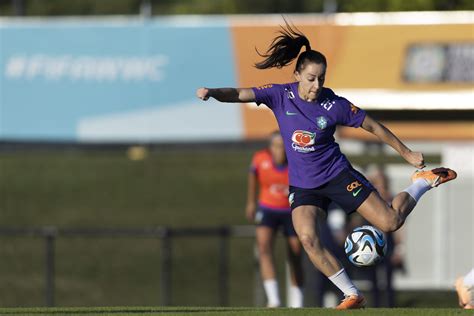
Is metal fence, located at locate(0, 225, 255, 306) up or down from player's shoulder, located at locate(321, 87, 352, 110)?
down

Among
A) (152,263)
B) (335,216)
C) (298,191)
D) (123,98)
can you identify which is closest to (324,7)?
(123,98)

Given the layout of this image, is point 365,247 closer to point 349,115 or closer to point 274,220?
point 349,115

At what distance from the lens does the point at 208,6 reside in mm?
27797

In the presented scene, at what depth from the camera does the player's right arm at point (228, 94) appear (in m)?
9.93

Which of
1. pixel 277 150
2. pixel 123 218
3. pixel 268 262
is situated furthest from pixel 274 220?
pixel 123 218

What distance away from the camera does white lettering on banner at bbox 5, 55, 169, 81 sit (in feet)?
88.2

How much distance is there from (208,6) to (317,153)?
1775 cm

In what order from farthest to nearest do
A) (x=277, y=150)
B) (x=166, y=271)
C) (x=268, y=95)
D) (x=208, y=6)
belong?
(x=208, y=6), (x=166, y=271), (x=277, y=150), (x=268, y=95)

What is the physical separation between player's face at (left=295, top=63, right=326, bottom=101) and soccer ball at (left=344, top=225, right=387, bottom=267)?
3.75 feet

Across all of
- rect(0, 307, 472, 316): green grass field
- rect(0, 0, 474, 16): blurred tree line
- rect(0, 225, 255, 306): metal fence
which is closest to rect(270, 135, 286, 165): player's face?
rect(0, 225, 255, 306): metal fence

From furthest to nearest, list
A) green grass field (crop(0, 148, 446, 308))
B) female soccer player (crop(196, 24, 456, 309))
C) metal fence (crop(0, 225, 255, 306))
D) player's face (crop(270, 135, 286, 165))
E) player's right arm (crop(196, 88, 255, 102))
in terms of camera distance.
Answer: green grass field (crop(0, 148, 446, 308)) → metal fence (crop(0, 225, 255, 306)) → player's face (crop(270, 135, 286, 165)) → female soccer player (crop(196, 24, 456, 309)) → player's right arm (crop(196, 88, 255, 102))

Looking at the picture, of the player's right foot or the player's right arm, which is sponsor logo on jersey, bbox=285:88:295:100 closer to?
the player's right arm

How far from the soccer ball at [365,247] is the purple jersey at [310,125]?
520 millimetres

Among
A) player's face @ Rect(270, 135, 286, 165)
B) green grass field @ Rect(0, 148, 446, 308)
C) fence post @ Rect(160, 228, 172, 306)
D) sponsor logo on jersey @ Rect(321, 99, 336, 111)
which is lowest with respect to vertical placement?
green grass field @ Rect(0, 148, 446, 308)
